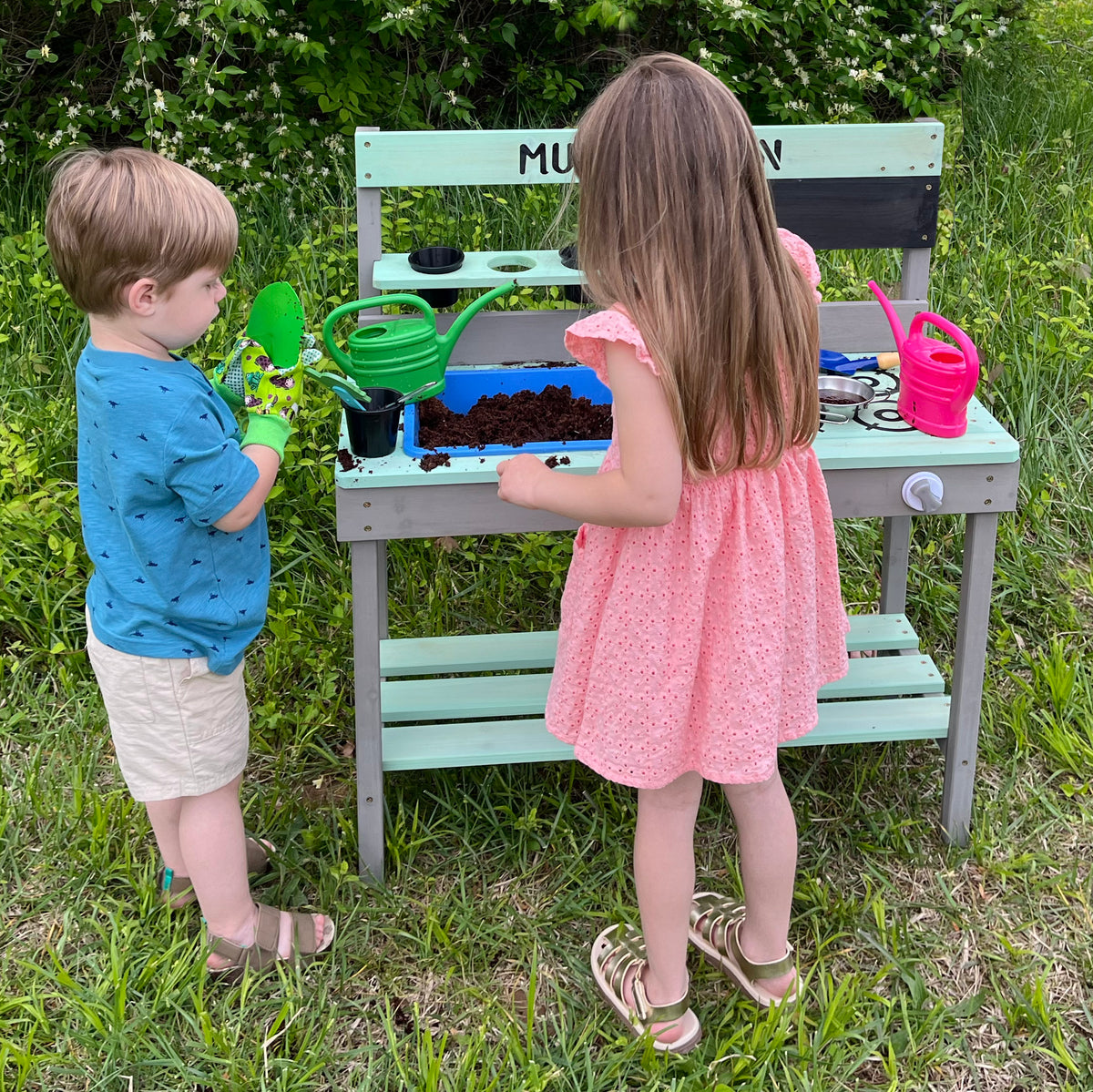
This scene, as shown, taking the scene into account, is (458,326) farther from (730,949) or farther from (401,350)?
(730,949)

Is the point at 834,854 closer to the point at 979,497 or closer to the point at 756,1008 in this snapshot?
the point at 756,1008

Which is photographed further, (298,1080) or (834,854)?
(834,854)

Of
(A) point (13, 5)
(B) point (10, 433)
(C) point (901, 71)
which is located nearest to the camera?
(B) point (10, 433)

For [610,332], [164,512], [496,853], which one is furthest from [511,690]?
[610,332]

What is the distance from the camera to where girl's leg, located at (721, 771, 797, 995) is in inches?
79.7

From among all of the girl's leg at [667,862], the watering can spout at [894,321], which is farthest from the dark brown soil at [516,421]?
the girl's leg at [667,862]

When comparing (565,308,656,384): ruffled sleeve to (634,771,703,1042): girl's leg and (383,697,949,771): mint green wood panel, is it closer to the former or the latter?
(634,771,703,1042): girl's leg

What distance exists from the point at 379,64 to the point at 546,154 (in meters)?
2.18

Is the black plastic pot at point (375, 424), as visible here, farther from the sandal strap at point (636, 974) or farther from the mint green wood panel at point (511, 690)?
the sandal strap at point (636, 974)

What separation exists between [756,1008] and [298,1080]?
0.75 metres

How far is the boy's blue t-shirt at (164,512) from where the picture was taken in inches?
72.8

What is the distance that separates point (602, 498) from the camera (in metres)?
1.75

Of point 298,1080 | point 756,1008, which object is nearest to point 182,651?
point 298,1080

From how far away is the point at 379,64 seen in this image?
4.34 metres
